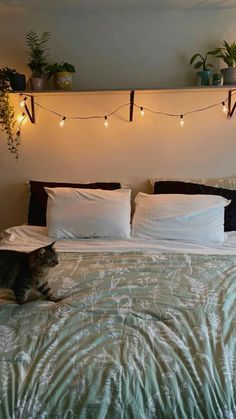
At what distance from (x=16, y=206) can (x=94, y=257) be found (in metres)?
1.23

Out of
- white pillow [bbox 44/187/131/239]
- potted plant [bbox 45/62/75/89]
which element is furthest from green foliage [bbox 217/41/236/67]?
white pillow [bbox 44/187/131/239]

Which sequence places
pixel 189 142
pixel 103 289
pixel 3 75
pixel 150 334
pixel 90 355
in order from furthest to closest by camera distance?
1. pixel 189 142
2. pixel 3 75
3. pixel 103 289
4. pixel 150 334
5. pixel 90 355

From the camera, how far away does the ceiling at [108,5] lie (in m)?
2.44

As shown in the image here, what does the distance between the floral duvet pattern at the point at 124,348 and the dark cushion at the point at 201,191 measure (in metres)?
0.75

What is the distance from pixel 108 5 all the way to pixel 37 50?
62cm

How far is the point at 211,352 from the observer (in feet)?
3.88

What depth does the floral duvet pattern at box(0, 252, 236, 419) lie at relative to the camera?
1.01 meters

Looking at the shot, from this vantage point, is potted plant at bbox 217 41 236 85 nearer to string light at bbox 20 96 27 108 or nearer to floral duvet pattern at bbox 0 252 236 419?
floral duvet pattern at bbox 0 252 236 419

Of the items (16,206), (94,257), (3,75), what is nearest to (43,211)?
(16,206)

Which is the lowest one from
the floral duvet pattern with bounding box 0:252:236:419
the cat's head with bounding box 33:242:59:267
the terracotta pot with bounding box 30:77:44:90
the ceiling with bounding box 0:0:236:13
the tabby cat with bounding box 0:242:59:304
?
the floral duvet pattern with bounding box 0:252:236:419

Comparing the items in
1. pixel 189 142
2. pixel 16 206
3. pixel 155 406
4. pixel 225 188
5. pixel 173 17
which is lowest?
pixel 155 406

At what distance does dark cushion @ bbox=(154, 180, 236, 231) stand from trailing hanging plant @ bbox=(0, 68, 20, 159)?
1.23m

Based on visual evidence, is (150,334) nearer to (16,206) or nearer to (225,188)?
(225,188)

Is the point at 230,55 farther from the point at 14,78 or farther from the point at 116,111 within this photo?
the point at 14,78
